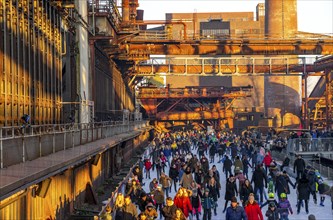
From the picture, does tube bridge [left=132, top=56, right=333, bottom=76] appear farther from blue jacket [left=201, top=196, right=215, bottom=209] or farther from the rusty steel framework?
blue jacket [left=201, top=196, right=215, bottom=209]

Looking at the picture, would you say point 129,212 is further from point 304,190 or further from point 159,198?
point 304,190

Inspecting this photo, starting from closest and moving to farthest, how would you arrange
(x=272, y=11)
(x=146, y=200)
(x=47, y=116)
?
(x=146, y=200) < (x=47, y=116) < (x=272, y=11)

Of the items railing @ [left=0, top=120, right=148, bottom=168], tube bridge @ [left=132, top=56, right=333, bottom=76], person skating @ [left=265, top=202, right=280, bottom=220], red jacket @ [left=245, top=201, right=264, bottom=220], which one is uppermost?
tube bridge @ [left=132, top=56, right=333, bottom=76]

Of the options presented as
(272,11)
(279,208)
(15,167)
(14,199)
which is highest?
(272,11)

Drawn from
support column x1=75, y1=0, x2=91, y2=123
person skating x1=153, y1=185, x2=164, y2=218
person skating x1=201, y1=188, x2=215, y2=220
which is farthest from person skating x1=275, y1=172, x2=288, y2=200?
support column x1=75, y1=0, x2=91, y2=123

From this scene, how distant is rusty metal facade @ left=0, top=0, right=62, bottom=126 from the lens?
1553 centimetres

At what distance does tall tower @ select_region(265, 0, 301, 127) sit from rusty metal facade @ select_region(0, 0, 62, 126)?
45763mm

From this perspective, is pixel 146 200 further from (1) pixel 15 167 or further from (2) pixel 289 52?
(2) pixel 289 52

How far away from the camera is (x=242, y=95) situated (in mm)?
66562

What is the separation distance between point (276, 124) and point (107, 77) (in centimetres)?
3423

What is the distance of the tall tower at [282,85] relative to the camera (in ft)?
211

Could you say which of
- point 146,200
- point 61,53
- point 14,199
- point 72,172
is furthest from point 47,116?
point 14,199

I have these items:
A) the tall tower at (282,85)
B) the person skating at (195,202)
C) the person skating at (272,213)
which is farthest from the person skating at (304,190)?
the tall tower at (282,85)

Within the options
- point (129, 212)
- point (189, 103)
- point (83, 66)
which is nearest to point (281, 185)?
point (129, 212)
